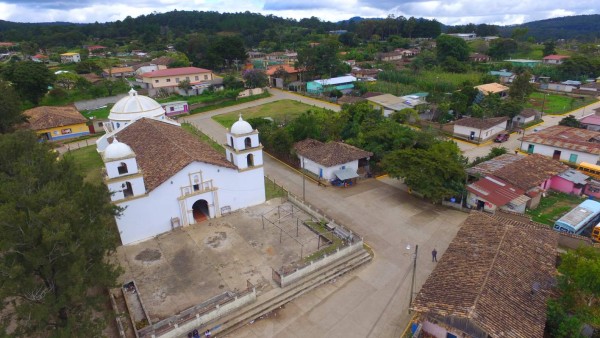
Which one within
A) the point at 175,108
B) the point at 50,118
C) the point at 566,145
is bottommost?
the point at 566,145

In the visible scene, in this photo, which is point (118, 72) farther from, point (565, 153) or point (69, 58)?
point (565, 153)

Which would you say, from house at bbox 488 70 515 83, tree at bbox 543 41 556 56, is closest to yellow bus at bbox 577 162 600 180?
house at bbox 488 70 515 83

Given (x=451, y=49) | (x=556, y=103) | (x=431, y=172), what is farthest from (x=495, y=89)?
(x=431, y=172)

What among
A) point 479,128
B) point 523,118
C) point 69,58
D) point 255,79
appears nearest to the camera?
point 479,128

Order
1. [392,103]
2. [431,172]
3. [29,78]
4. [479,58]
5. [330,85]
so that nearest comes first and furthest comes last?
[431,172], [29,78], [392,103], [330,85], [479,58]

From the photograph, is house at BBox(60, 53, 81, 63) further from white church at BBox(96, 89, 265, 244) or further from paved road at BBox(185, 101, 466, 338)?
paved road at BBox(185, 101, 466, 338)

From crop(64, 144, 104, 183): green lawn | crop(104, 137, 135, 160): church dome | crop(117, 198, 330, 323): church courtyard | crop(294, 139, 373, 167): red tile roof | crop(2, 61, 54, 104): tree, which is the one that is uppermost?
crop(2, 61, 54, 104): tree
